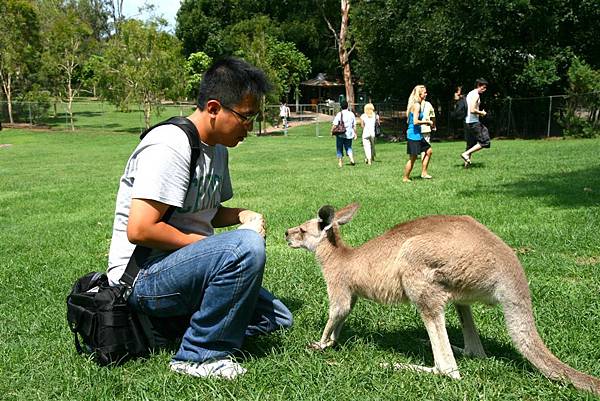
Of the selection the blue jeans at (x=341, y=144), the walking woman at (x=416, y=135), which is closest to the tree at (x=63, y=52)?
the blue jeans at (x=341, y=144)

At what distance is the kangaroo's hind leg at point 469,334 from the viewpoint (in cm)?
321

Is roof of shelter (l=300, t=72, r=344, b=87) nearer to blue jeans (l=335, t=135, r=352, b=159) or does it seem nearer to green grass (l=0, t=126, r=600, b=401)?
blue jeans (l=335, t=135, r=352, b=159)

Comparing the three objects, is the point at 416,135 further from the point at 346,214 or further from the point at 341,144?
the point at 346,214

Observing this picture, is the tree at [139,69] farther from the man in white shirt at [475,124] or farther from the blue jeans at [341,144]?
the man in white shirt at [475,124]

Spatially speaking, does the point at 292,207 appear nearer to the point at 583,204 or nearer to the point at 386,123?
the point at 583,204

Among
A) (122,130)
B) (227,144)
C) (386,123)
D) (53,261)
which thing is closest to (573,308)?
(227,144)

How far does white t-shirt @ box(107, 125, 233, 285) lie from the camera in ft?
9.50

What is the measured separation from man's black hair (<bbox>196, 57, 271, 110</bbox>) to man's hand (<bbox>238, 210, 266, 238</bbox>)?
69cm

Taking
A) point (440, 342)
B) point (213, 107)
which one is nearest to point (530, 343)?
point (440, 342)

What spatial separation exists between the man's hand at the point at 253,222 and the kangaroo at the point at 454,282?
24.7 inches

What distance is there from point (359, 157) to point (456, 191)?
8.68 m

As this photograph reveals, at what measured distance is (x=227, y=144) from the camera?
3.24m

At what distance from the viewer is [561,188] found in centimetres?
886

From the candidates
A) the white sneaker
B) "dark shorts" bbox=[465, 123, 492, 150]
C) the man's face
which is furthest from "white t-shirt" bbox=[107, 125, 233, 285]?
"dark shorts" bbox=[465, 123, 492, 150]
